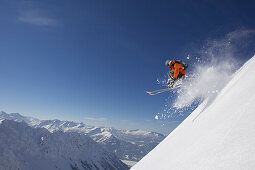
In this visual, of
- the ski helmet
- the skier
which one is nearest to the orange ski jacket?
the skier

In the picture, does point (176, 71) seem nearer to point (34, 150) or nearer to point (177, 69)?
point (177, 69)

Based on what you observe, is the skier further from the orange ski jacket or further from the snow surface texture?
the snow surface texture

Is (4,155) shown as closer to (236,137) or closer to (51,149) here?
(51,149)

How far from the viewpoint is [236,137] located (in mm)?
2492

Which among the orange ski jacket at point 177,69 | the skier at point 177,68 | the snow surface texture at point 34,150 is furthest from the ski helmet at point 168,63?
the snow surface texture at point 34,150

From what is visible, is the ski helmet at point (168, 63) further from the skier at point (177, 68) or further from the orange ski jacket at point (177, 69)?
the orange ski jacket at point (177, 69)

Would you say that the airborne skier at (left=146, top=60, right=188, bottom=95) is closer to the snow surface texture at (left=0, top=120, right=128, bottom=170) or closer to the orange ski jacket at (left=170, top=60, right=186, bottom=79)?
the orange ski jacket at (left=170, top=60, right=186, bottom=79)

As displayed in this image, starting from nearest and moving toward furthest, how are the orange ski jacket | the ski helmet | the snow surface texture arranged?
the orange ski jacket < the ski helmet < the snow surface texture

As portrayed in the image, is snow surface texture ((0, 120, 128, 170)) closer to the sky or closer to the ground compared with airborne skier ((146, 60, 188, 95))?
closer to the ground

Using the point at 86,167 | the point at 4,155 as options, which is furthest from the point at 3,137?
the point at 86,167

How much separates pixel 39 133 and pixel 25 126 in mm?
16991

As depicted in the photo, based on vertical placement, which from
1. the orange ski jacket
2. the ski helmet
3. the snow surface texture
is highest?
the ski helmet

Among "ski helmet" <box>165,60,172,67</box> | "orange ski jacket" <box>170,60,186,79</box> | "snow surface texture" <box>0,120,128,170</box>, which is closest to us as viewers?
"orange ski jacket" <box>170,60,186,79</box>

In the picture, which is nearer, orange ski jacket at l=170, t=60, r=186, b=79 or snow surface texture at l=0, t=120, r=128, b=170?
orange ski jacket at l=170, t=60, r=186, b=79
